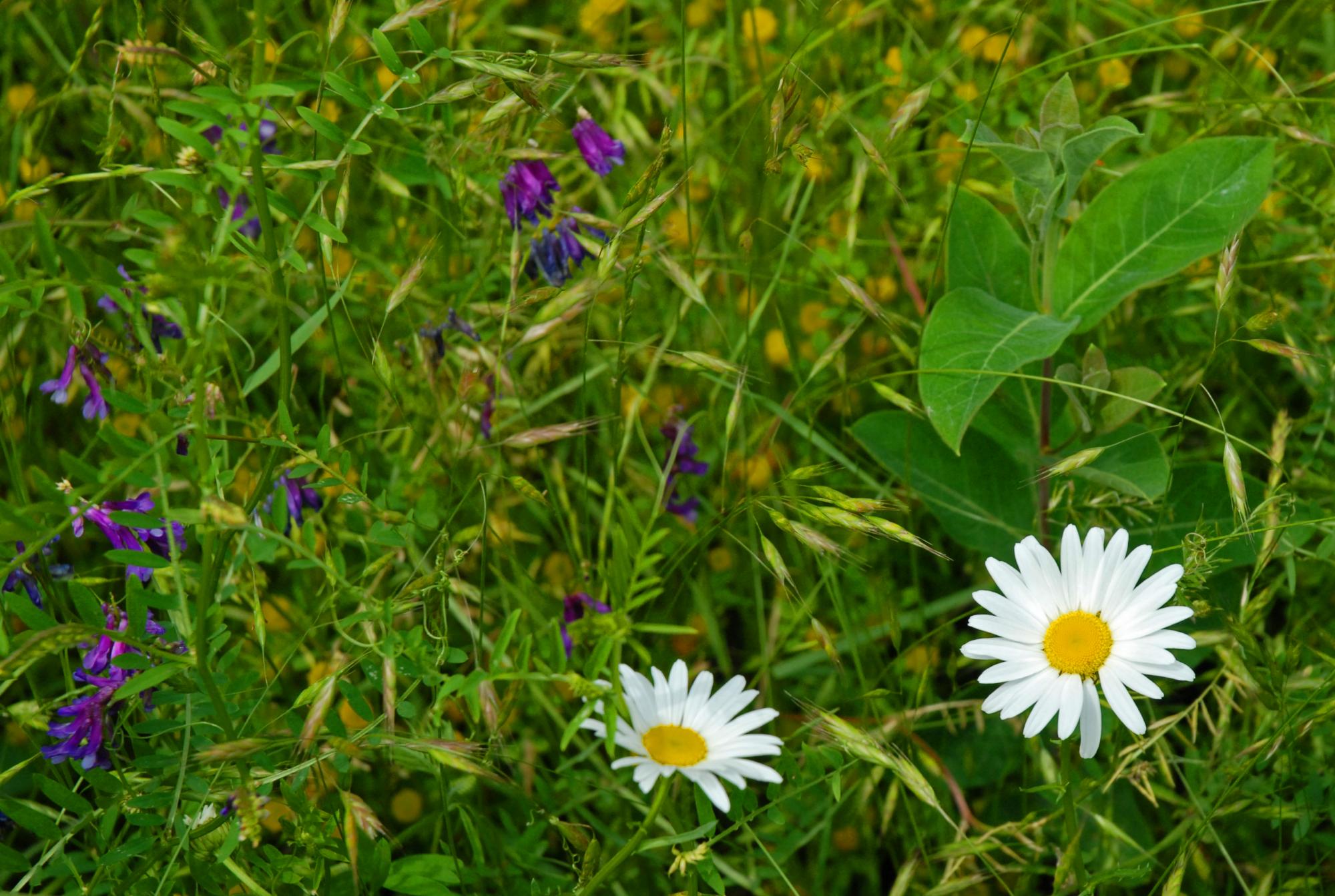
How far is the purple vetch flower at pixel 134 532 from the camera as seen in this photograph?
1.15 m

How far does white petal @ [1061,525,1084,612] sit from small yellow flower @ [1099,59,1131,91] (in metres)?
1.02

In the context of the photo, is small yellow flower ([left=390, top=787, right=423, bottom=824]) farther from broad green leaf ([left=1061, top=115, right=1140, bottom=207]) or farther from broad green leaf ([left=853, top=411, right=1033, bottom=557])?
broad green leaf ([left=1061, top=115, right=1140, bottom=207])

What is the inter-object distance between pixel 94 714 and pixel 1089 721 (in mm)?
906

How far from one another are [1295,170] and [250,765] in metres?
1.70

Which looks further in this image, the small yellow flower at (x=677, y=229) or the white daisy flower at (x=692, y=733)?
the small yellow flower at (x=677, y=229)

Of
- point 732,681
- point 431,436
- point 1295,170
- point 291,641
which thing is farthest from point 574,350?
point 1295,170

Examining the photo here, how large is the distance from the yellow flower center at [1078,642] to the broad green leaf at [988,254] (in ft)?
1.70

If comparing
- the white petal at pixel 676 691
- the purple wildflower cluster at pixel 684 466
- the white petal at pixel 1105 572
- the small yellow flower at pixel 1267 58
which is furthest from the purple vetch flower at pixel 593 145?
the small yellow flower at pixel 1267 58

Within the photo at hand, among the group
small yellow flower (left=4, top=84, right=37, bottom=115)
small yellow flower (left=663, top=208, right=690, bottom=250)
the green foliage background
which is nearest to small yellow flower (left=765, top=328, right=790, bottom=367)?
the green foliage background

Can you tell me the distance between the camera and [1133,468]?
135cm

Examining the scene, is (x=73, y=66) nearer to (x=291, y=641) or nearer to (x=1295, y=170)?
(x=291, y=641)

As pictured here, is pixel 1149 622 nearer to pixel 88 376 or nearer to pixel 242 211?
pixel 88 376

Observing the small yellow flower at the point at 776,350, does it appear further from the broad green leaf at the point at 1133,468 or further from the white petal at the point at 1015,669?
the white petal at the point at 1015,669

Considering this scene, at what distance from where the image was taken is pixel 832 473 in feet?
5.34
